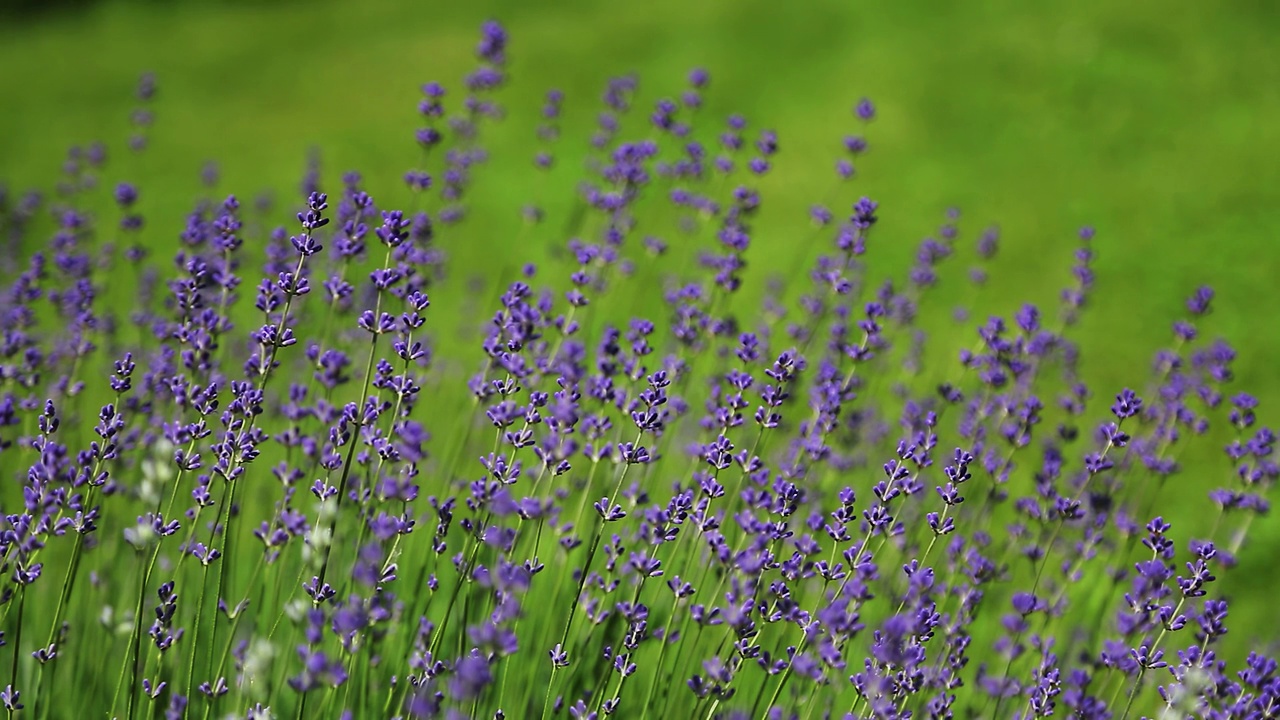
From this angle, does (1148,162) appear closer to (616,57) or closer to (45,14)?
(616,57)

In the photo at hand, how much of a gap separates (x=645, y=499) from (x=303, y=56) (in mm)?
15041

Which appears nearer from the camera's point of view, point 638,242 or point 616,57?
point 638,242

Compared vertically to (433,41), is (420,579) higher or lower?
lower

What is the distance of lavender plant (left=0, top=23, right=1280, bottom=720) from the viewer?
7.15 feet

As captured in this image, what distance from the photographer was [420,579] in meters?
2.74

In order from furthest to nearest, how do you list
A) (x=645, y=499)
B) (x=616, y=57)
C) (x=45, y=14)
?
1. (x=45, y=14)
2. (x=616, y=57)
3. (x=645, y=499)

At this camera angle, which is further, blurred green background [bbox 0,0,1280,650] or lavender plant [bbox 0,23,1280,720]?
blurred green background [bbox 0,0,1280,650]

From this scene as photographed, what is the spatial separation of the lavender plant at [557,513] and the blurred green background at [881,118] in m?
3.30

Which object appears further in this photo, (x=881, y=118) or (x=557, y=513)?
(x=881, y=118)

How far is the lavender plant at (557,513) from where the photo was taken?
7.15 ft

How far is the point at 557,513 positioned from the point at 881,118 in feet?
33.0

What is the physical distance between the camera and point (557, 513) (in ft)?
9.69

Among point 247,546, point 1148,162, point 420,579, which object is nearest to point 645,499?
point 420,579

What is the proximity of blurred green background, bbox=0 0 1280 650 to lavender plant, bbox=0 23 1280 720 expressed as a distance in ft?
10.8
